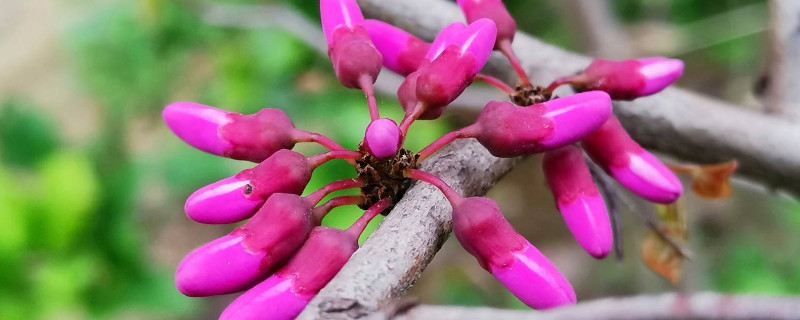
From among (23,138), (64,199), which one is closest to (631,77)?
(64,199)

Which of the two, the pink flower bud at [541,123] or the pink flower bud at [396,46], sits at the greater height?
the pink flower bud at [396,46]

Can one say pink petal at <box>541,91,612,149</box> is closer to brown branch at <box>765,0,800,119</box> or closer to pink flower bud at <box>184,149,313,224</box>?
pink flower bud at <box>184,149,313,224</box>

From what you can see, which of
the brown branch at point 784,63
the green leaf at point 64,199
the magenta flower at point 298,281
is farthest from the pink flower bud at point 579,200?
the green leaf at point 64,199

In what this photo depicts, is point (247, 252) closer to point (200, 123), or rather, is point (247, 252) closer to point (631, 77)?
point (200, 123)

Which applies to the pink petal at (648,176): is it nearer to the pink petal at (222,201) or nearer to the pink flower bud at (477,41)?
the pink flower bud at (477,41)

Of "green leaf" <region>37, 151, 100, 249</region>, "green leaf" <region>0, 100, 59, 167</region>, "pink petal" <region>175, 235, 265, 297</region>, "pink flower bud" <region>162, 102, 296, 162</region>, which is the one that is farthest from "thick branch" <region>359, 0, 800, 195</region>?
"green leaf" <region>0, 100, 59, 167</region>

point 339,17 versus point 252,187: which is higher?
point 339,17

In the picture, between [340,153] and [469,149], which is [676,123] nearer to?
[469,149]
